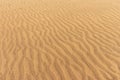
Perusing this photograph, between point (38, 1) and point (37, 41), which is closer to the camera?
point (37, 41)

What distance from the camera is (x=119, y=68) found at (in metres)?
5.00

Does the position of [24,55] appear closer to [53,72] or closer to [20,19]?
[53,72]

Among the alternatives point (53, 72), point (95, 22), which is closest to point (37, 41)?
point (53, 72)

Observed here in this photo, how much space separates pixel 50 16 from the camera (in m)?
8.43

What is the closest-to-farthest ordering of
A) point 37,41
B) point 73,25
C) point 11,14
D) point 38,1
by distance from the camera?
point 37,41
point 73,25
point 11,14
point 38,1

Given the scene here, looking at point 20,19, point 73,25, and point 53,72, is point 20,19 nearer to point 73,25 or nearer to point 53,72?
point 73,25

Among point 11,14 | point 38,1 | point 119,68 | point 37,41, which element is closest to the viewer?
point 119,68

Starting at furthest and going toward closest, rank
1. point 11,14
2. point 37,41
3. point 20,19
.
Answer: point 11,14, point 20,19, point 37,41

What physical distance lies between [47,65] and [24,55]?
84 centimetres

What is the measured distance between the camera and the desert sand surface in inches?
199

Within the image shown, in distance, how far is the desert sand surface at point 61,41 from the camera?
506 cm

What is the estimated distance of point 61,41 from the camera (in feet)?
21.0

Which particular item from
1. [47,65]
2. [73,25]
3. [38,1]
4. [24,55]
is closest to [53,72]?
[47,65]

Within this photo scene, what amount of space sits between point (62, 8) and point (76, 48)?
3603 mm
